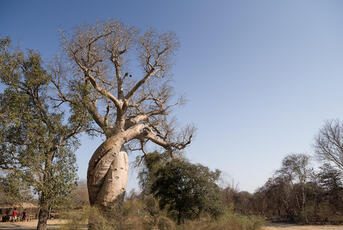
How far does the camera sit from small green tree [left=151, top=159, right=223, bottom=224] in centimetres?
1087

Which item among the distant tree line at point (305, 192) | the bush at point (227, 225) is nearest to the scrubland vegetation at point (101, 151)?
the bush at point (227, 225)

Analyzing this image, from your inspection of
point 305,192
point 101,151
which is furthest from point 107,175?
point 305,192

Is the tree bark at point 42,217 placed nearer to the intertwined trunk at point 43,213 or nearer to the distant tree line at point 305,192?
the intertwined trunk at point 43,213

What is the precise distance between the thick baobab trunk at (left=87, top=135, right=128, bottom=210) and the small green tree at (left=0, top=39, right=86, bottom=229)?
573 mm

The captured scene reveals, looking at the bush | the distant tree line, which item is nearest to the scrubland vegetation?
the bush

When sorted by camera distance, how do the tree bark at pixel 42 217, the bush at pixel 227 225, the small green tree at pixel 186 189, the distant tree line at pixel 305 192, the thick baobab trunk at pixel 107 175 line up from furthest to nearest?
the distant tree line at pixel 305 192
the small green tree at pixel 186 189
the tree bark at pixel 42 217
the thick baobab trunk at pixel 107 175
the bush at pixel 227 225

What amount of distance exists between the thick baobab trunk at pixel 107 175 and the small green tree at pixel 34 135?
0.57 m

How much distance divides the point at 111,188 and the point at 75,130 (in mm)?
2239

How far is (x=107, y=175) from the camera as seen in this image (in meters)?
8.91

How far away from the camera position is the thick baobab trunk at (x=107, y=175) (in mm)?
8664

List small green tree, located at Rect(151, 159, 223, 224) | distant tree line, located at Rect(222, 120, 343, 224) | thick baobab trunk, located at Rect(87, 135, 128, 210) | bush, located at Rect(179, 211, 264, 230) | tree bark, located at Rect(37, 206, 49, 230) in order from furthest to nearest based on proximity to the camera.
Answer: distant tree line, located at Rect(222, 120, 343, 224)
small green tree, located at Rect(151, 159, 223, 224)
tree bark, located at Rect(37, 206, 49, 230)
thick baobab trunk, located at Rect(87, 135, 128, 210)
bush, located at Rect(179, 211, 264, 230)

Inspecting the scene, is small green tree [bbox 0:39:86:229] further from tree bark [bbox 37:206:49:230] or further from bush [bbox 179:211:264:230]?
bush [bbox 179:211:264:230]

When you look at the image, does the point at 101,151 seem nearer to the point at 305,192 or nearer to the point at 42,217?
the point at 42,217

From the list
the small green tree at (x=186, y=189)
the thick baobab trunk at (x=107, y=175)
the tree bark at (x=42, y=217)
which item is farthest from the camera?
the small green tree at (x=186, y=189)
